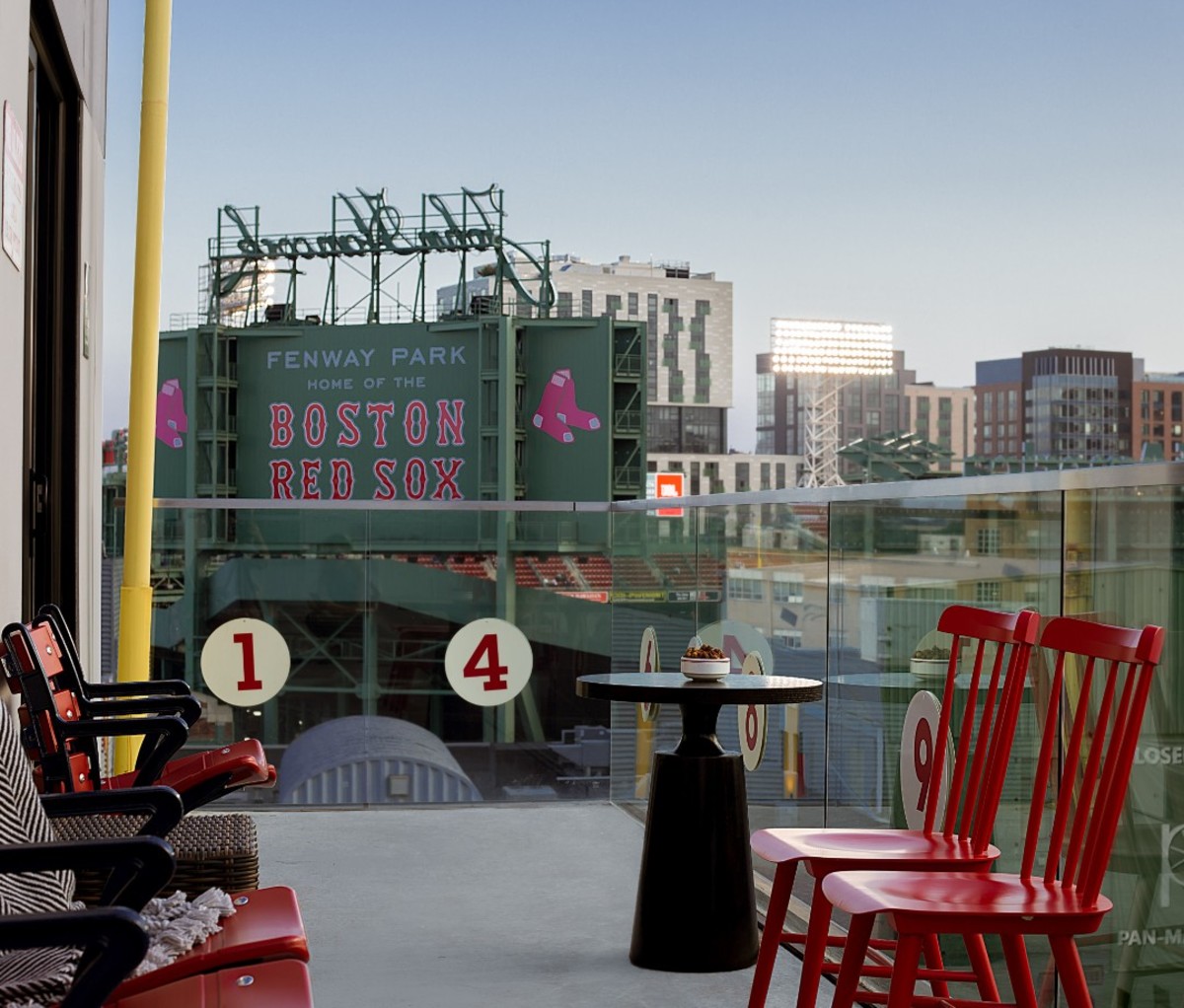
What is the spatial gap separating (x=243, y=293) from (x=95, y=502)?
22.0 m

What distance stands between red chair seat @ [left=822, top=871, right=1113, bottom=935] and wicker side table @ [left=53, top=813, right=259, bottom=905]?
1017mm

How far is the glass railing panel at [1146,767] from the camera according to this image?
1.99 metres

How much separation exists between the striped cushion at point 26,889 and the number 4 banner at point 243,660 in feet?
11.5

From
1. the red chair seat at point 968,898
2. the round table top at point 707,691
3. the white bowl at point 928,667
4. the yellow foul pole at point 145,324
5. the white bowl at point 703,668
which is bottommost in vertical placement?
the red chair seat at point 968,898

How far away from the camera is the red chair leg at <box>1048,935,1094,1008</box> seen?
174 cm

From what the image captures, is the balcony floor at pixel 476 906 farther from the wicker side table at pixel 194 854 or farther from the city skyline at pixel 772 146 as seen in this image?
the city skyline at pixel 772 146

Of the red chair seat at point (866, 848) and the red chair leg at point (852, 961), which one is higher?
the red chair seat at point (866, 848)

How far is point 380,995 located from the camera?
2.92 m

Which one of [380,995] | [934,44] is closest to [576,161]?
[934,44]

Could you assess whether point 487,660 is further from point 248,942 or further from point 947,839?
point 248,942

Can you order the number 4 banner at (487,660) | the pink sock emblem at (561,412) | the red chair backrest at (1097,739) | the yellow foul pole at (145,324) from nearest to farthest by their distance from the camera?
the red chair backrest at (1097,739), the yellow foul pole at (145,324), the number 4 banner at (487,660), the pink sock emblem at (561,412)

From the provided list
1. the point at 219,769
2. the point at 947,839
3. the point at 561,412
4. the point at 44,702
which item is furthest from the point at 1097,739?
the point at 561,412

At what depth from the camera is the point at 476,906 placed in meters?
3.64

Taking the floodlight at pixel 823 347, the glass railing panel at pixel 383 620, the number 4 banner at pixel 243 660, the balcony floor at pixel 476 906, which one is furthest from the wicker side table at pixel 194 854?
→ the floodlight at pixel 823 347
